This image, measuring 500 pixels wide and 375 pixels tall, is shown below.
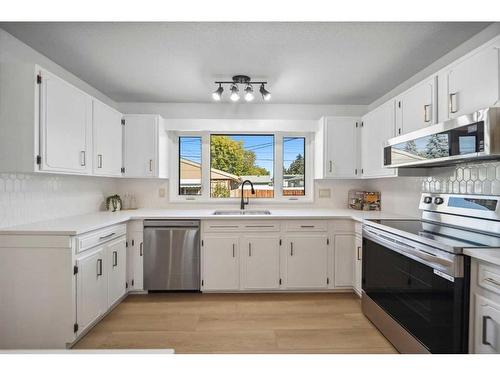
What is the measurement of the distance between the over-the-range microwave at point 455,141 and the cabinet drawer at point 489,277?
0.56 metres

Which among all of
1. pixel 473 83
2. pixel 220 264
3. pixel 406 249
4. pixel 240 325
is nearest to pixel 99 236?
pixel 220 264

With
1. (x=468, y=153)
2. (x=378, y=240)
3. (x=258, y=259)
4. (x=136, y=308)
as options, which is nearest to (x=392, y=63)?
(x=468, y=153)

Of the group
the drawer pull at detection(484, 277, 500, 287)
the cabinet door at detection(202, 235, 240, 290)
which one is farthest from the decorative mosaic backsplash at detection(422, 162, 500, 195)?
the cabinet door at detection(202, 235, 240, 290)

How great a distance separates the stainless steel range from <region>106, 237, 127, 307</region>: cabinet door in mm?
2251

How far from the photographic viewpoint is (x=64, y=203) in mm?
2451

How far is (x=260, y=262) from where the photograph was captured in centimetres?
Result: 275

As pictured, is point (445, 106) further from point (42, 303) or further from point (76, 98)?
point (42, 303)

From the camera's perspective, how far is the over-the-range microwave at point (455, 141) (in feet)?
4.29

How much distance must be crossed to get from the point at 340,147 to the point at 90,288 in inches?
111

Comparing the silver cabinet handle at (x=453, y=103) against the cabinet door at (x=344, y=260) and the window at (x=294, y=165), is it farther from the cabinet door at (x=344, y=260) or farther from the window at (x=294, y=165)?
the window at (x=294, y=165)

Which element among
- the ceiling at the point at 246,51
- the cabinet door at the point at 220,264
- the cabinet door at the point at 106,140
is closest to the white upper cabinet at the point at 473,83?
the ceiling at the point at 246,51

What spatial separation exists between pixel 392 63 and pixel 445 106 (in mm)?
743

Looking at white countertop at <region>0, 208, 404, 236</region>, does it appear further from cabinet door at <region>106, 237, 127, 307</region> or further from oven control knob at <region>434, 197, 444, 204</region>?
oven control knob at <region>434, 197, 444, 204</region>

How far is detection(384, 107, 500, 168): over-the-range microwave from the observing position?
1.31 m
